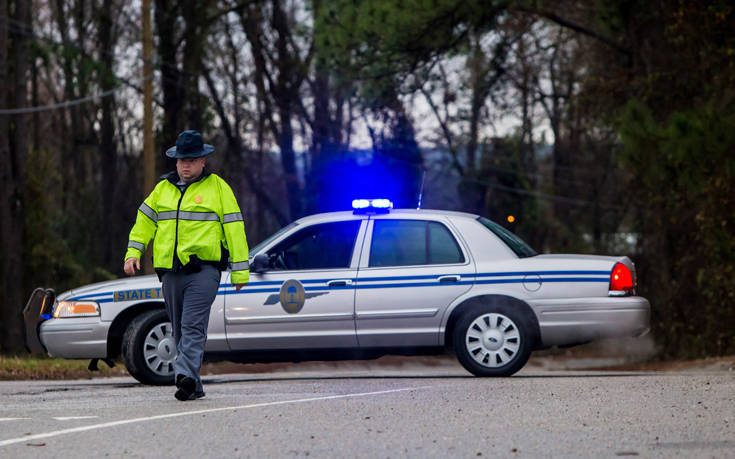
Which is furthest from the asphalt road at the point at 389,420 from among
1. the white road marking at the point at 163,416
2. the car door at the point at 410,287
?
the car door at the point at 410,287

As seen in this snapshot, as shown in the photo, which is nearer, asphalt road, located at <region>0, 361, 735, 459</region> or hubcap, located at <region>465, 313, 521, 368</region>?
asphalt road, located at <region>0, 361, 735, 459</region>

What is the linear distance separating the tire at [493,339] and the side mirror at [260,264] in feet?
5.73

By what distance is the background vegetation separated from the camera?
822 inches

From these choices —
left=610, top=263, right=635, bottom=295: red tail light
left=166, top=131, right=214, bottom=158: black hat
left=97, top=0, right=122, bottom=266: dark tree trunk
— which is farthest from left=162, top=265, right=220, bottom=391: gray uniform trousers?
left=97, top=0, right=122, bottom=266: dark tree trunk

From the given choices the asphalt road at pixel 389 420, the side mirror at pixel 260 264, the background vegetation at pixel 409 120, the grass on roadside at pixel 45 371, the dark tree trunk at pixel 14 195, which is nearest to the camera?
the asphalt road at pixel 389 420

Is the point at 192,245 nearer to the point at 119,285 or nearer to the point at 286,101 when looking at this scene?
the point at 119,285

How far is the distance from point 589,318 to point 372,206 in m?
2.19

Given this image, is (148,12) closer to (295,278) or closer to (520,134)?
(295,278)

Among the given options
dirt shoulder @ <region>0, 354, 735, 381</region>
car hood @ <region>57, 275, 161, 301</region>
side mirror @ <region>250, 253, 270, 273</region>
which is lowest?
dirt shoulder @ <region>0, 354, 735, 381</region>

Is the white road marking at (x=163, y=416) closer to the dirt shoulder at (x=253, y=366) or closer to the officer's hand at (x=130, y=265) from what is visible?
the officer's hand at (x=130, y=265)

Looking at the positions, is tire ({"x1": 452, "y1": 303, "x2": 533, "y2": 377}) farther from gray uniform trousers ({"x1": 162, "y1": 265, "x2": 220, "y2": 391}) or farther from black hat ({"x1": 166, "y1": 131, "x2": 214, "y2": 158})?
black hat ({"x1": 166, "y1": 131, "x2": 214, "y2": 158})

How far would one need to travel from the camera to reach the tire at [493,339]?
445 inches

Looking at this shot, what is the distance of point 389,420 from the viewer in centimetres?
781

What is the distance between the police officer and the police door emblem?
228 cm
